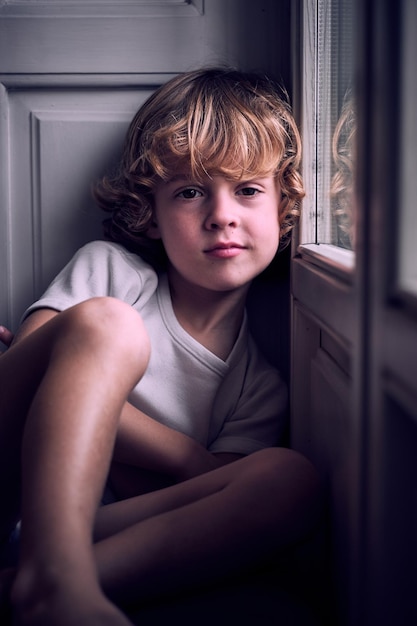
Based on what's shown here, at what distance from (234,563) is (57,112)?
31.7 inches

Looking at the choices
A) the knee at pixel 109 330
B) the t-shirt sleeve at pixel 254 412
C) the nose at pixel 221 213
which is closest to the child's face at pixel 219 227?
the nose at pixel 221 213

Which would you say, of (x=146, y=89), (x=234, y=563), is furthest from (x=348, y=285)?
(x=146, y=89)

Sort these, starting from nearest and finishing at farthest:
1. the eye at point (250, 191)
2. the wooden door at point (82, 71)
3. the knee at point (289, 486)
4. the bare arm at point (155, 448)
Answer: the knee at point (289, 486), the bare arm at point (155, 448), the eye at point (250, 191), the wooden door at point (82, 71)

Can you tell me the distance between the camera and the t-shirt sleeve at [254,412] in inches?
39.4

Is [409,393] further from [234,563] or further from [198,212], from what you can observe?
[198,212]

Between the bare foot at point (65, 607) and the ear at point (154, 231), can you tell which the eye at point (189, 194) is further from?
the bare foot at point (65, 607)

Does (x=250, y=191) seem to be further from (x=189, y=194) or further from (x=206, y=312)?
(x=206, y=312)

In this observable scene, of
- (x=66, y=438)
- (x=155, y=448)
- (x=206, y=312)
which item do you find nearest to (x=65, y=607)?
(x=66, y=438)

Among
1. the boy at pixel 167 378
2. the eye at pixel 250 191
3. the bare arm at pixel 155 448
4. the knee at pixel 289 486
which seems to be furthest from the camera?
the eye at pixel 250 191

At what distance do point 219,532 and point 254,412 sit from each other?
1.11 feet

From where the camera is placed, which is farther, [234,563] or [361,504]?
[234,563]

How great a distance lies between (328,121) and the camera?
3.18 feet

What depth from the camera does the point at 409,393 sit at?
1.52 feet

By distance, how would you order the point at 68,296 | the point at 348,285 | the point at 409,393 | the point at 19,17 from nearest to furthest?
the point at 409,393, the point at 348,285, the point at 68,296, the point at 19,17
